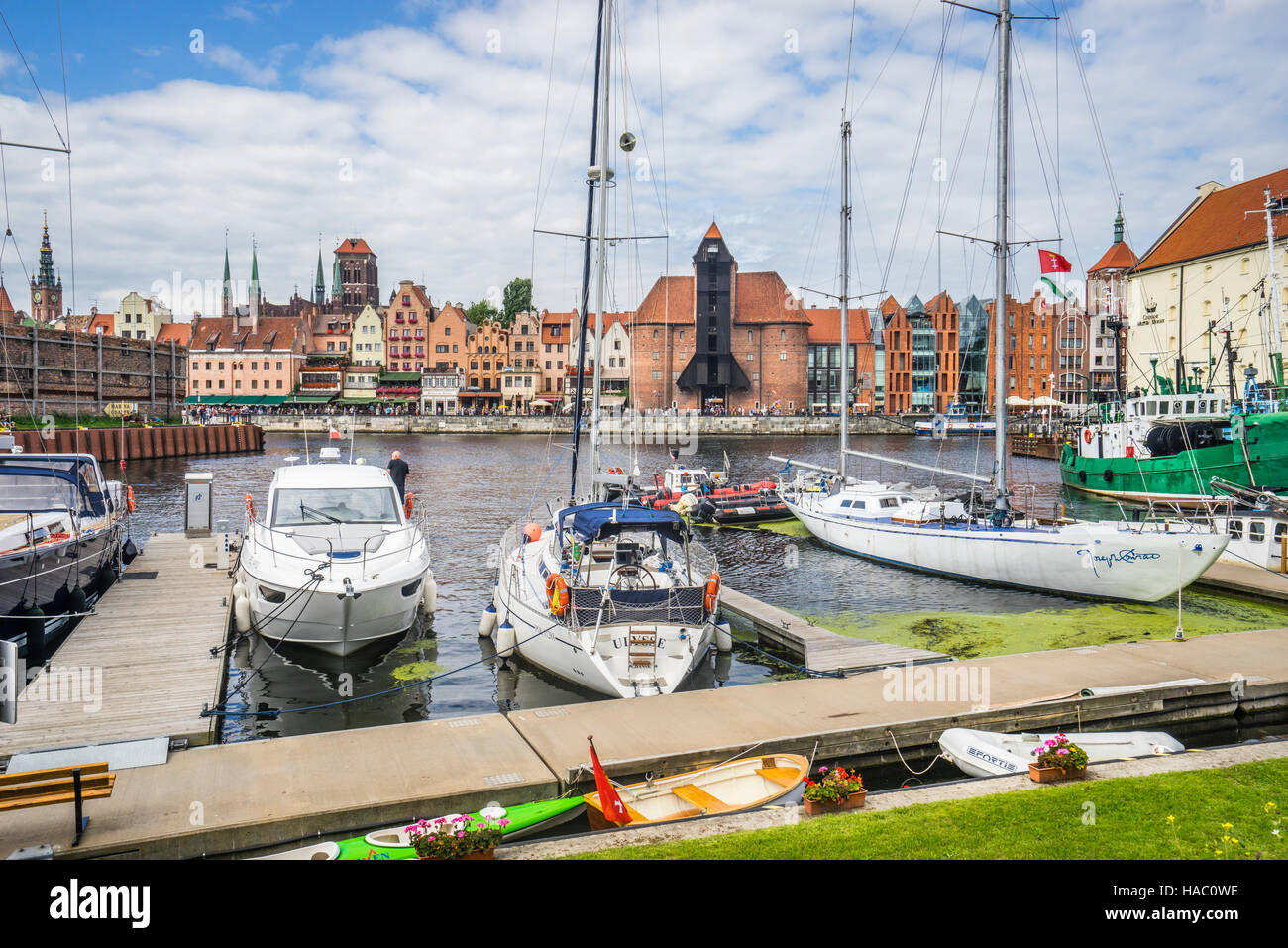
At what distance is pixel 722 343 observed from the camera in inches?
4665

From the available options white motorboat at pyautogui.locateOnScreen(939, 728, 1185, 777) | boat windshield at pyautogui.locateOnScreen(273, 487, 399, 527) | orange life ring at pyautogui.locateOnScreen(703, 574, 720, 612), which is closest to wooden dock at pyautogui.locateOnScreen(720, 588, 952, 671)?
orange life ring at pyautogui.locateOnScreen(703, 574, 720, 612)

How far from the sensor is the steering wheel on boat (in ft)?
52.0

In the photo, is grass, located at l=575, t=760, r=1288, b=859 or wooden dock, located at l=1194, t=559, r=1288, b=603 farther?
wooden dock, located at l=1194, t=559, r=1288, b=603

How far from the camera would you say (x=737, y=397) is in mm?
121688

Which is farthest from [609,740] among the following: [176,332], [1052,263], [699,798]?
[176,332]

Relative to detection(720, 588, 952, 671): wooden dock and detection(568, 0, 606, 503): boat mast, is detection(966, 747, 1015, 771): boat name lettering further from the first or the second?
detection(568, 0, 606, 503): boat mast

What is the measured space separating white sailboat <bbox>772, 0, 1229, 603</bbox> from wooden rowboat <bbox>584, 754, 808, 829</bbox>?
49.6 feet

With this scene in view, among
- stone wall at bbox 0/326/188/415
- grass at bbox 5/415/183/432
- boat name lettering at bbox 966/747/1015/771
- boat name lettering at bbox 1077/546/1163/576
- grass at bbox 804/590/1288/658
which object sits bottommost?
grass at bbox 804/590/1288/658

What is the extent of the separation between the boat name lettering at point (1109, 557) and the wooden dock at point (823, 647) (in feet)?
23.6

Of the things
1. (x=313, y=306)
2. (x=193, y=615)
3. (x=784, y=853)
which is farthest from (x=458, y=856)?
(x=313, y=306)

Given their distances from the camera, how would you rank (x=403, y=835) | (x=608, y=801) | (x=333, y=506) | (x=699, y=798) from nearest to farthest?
(x=403, y=835)
(x=608, y=801)
(x=699, y=798)
(x=333, y=506)

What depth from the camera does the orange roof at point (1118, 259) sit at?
111 metres

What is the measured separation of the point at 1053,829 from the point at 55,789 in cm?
910

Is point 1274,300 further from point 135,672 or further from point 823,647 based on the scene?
point 135,672
